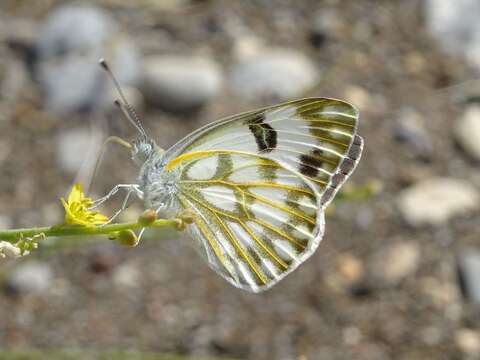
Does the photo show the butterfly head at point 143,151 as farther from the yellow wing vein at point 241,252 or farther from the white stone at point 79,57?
the white stone at point 79,57

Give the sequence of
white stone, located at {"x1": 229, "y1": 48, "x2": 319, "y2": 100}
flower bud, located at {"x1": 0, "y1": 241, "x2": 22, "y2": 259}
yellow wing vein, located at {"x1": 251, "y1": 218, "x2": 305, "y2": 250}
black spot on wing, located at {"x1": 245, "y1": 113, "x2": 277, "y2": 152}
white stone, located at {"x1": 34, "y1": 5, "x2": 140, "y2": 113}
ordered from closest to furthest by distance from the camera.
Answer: flower bud, located at {"x1": 0, "y1": 241, "x2": 22, "y2": 259} → yellow wing vein, located at {"x1": 251, "y1": 218, "x2": 305, "y2": 250} → black spot on wing, located at {"x1": 245, "y1": 113, "x2": 277, "y2": 152} → white stone, located at {"x1": 34, "y1": 5, "x2": 140, "y2": 113} → white stone, located at {"x1": 229, "y1": 48, "x2": 319, "y2": 100}

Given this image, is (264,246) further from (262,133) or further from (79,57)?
(79,57)

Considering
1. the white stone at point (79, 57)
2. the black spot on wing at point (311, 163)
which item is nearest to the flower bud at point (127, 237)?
the black spot on wing at point (311, 163)

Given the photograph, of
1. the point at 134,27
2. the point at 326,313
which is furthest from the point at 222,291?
the point at 134,27

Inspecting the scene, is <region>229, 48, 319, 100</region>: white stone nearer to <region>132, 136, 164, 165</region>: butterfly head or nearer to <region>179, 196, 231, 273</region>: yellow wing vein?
<region>132, 136, 164, 165</region>: butterfly head

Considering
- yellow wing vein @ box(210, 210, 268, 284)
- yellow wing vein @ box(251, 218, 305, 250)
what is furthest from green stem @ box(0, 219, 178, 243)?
yellow wing vein @ box(251, 218, 305, 250)

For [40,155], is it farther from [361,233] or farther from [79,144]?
[361,233]

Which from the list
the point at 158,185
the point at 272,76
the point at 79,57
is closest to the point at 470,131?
the point at 272,76
